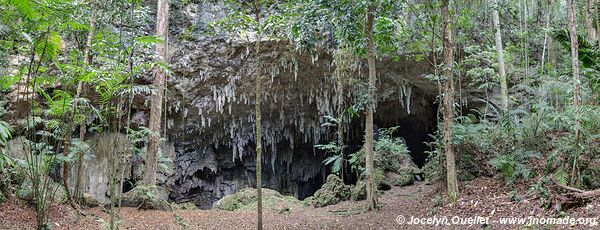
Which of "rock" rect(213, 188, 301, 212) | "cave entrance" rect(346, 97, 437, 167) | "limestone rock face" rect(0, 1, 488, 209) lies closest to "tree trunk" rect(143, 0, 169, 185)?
"limestone rock face" rect(0, 1, 488, 209)

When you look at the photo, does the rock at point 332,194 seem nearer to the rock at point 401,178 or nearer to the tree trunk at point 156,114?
the rock at point 401,178

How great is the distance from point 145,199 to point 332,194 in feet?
16.3

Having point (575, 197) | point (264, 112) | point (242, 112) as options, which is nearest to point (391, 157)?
point (264, 112)

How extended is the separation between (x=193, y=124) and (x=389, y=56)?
24.8 ft

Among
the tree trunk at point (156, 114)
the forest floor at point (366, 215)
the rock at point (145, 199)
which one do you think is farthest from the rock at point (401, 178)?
the tree trunk at point (156, 114)

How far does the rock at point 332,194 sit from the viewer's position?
10.8 m

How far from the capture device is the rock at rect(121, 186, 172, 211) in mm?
8809

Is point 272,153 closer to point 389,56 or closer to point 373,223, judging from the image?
point 389,56

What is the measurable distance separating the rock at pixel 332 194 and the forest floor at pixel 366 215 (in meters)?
1.39

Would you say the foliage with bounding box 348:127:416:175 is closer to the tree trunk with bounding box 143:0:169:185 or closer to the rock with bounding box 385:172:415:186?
the rock with bounding box 385:172:415:186

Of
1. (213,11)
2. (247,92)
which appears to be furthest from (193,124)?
(213,11)

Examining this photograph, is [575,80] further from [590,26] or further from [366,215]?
[366,215]

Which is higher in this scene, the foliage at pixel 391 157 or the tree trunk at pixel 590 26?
the tree trunk at pixel 590 26

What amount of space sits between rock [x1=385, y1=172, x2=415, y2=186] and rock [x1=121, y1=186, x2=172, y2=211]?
21.6 ft
